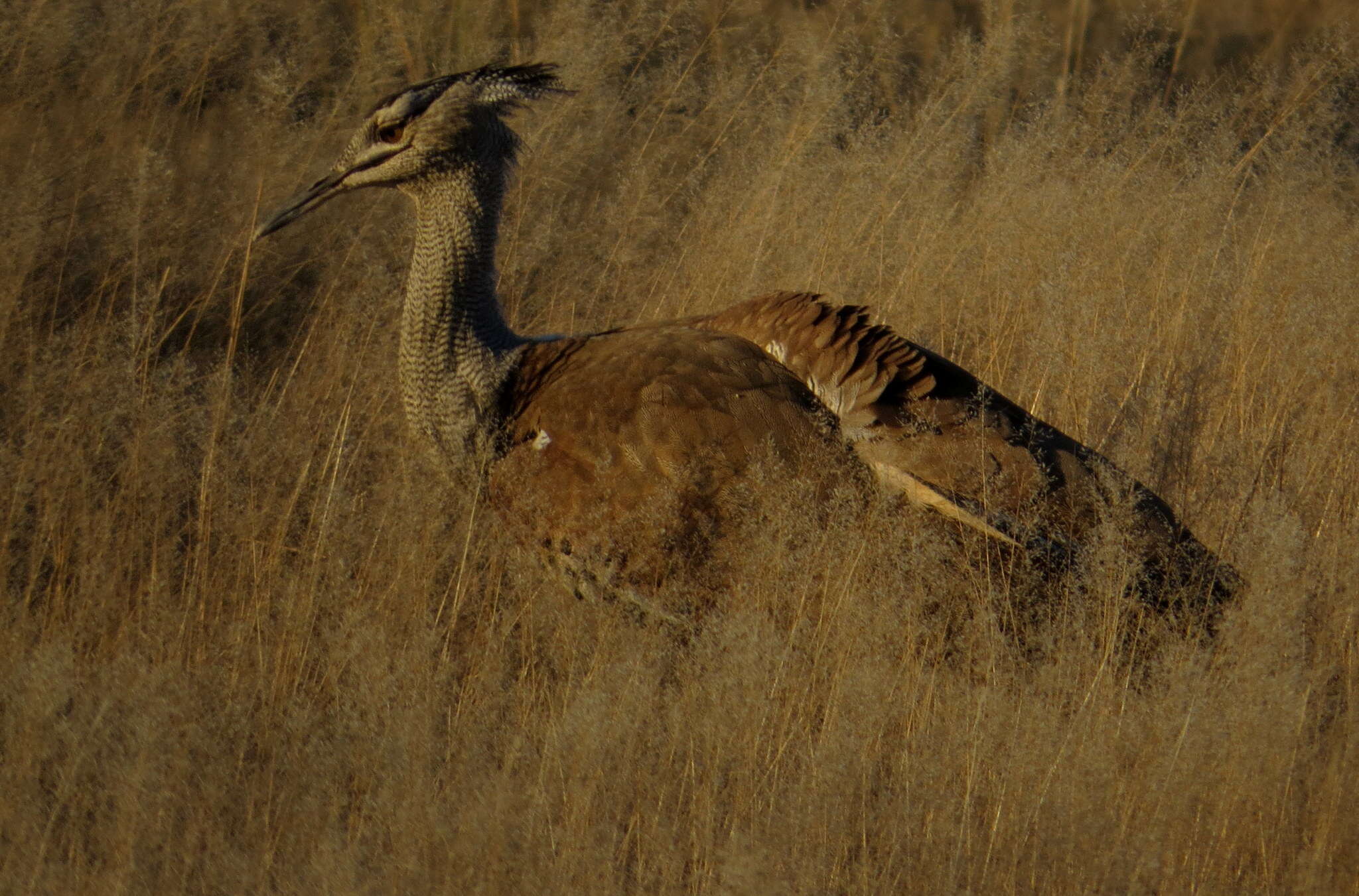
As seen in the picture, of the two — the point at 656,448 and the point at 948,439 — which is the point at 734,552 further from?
the point at 948,439

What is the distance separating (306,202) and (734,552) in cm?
164

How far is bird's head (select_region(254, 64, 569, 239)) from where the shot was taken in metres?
3.61

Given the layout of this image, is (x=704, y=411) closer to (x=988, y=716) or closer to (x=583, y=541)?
(x=583, y=541)

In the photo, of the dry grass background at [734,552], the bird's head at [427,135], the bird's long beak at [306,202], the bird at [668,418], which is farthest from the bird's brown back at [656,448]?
the bird's long beak at [306,202]

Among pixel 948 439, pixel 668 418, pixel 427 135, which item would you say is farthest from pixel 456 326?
pixel 948 439

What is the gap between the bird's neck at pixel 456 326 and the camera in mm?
3523

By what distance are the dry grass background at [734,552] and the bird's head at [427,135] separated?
0.52 metres

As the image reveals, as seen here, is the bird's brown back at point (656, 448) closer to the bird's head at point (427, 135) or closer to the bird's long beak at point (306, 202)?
the bird's head at point (427, 135)

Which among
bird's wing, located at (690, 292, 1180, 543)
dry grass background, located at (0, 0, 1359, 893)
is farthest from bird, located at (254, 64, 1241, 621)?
dry grass background, located at (0, 0, 1359, 893)

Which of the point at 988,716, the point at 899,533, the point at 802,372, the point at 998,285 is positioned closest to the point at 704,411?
the point at 802,372

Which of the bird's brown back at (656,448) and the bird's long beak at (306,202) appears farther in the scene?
the bird's long beak at (306,202)

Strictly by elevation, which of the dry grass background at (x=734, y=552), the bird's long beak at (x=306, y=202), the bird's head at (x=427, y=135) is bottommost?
the dry grass background at (x=734, y=552)

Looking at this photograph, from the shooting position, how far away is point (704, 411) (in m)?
3.16

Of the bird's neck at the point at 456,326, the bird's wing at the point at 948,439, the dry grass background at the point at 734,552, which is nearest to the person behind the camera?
the dry grass background at the point at 734,552
